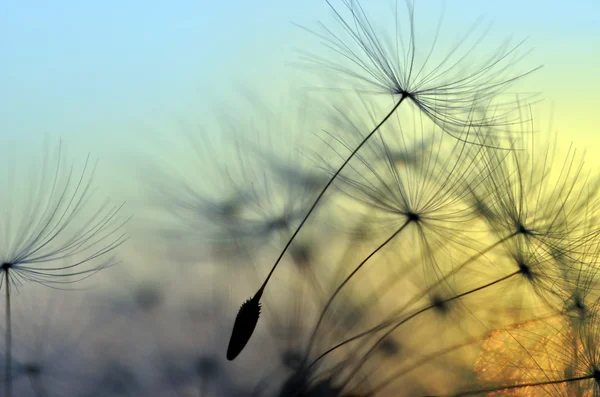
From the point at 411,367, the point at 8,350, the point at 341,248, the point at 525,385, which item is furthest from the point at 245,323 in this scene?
the point at 525,385

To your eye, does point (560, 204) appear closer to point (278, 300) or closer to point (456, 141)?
point (456, 141)

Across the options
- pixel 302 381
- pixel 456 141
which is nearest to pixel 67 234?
pixel 302 381

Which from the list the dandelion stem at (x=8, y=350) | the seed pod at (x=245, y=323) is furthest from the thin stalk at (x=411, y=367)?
the dandelion stem at (x=8, y=350)

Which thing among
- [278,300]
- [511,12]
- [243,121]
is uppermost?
[511,12]

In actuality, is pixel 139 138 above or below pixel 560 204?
below

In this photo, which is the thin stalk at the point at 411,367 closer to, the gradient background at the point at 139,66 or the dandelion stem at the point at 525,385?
the dandelion stem at the point at 525,385
